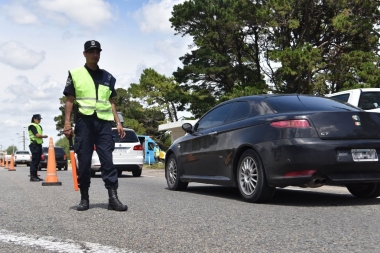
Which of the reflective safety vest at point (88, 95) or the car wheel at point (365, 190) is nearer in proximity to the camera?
the reflective safety vest at point (88, 95)

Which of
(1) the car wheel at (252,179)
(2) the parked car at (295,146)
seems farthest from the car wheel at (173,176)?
(1) the car wheel at (252,179)

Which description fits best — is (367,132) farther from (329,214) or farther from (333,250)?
(333,250)

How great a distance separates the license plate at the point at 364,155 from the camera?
248 inches

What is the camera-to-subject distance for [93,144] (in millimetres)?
6223

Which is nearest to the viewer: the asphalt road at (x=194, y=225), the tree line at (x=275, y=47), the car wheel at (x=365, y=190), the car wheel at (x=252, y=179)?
the asphalt road at (x=194, y=225)

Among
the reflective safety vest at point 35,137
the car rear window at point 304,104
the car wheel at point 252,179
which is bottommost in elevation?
the car wheel at point 252,179

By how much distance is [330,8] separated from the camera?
102 ft

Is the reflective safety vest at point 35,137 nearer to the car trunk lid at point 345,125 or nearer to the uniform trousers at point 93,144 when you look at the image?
the uniform trousers at point 93,144

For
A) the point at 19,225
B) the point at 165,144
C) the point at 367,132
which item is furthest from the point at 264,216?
the point at 165,144

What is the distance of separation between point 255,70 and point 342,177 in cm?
3017

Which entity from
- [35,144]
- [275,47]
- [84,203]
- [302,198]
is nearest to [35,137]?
[35,144]

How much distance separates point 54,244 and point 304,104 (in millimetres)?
3992

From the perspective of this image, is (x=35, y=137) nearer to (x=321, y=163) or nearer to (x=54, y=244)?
(x=321, y=163)

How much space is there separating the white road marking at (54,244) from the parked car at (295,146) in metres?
2.91
